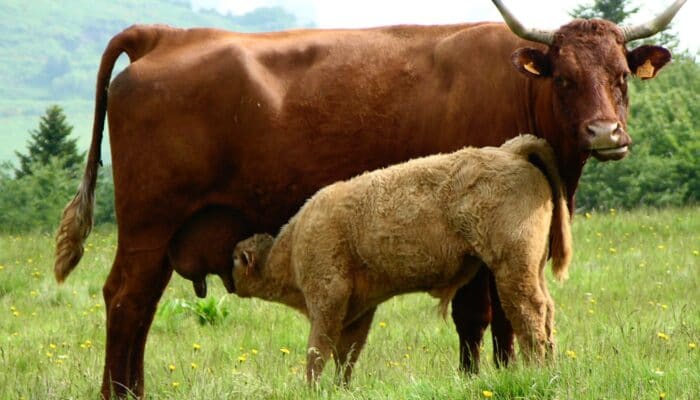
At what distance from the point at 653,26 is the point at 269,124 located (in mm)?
2513

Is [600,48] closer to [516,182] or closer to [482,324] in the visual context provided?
[516,182]

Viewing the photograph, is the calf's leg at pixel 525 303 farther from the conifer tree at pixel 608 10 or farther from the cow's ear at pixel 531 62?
the conifer tree at pixel 608 10

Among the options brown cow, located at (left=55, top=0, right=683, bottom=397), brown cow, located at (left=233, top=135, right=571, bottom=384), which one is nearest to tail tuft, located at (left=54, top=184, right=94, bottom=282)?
brown cow, located at (left=55, top=0, right=683, bottom=397)

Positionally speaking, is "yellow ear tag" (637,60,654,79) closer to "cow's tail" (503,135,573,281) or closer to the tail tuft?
"cow's tail" (503,135,573,281)

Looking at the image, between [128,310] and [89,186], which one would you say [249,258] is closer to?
[128,310]

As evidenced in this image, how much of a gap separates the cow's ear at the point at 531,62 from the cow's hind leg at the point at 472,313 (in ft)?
4.57

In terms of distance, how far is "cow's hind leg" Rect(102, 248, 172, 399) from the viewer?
315 inches

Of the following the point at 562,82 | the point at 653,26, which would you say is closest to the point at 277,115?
the point at 562,82

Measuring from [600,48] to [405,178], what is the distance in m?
1.33

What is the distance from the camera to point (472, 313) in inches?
299

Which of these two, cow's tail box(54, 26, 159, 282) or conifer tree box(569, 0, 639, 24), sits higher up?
cow's tail box(54, 26, 159, 282)

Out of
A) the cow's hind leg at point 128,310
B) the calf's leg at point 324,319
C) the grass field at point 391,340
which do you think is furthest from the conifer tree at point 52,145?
the calf's leg at point 324,319

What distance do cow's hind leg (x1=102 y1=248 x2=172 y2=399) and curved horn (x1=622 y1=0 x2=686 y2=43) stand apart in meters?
3.36

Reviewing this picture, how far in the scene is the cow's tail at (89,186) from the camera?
841cm
